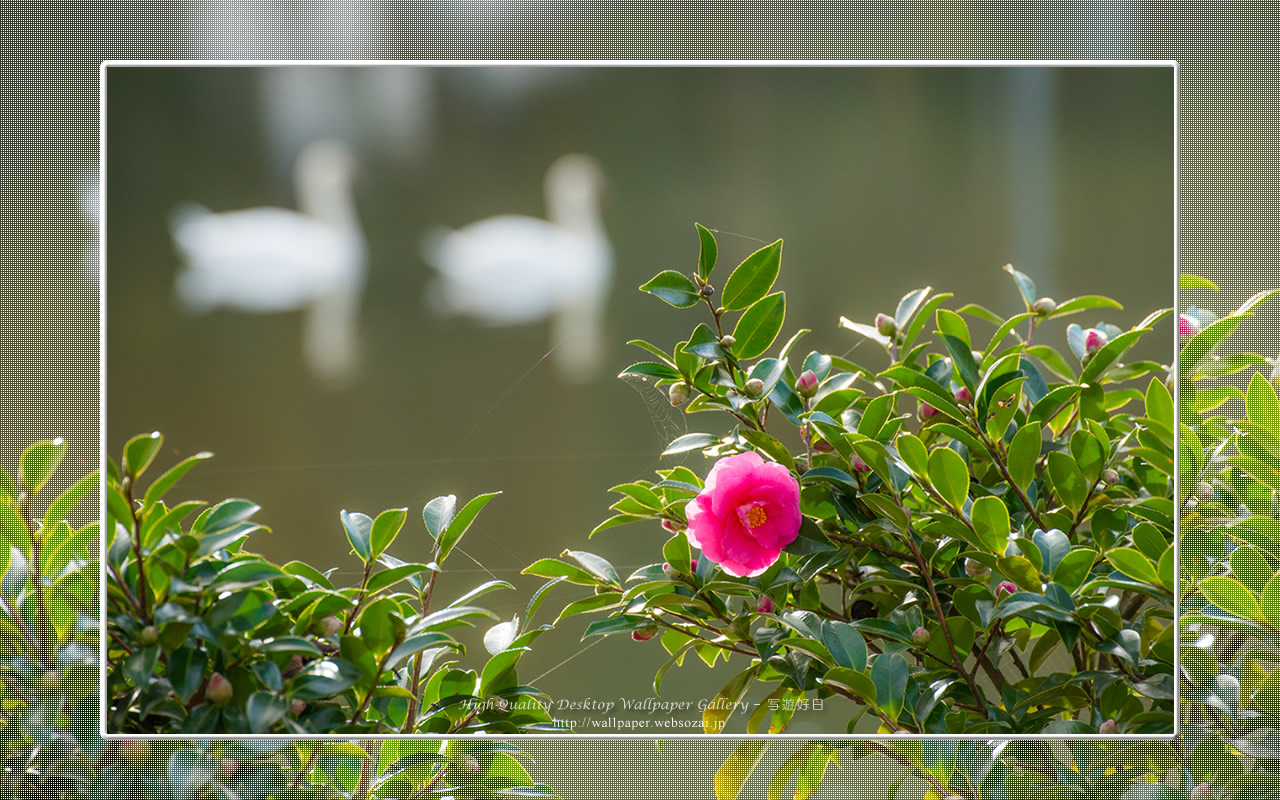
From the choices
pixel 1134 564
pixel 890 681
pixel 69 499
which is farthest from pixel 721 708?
pixel 69 499

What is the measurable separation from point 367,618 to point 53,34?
2.20 ft

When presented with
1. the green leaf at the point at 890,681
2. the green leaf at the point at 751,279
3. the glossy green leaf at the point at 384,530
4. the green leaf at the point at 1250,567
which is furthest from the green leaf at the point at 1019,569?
the glossy green leaf at the point at 384,530

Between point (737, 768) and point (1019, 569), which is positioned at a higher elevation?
point (1019, 569)

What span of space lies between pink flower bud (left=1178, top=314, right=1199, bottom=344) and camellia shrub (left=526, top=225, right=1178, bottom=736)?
0.03 m

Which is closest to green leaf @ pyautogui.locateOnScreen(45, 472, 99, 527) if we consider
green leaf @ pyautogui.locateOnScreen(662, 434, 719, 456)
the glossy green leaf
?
the glossy green leaf

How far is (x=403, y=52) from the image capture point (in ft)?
3.21

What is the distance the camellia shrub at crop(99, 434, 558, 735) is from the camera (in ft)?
2.89

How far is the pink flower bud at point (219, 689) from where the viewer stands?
89 centimetres

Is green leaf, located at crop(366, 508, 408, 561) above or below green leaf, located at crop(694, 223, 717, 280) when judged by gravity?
below

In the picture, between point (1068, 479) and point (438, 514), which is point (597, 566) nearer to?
point (438, 514)

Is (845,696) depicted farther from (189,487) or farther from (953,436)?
(189,487)

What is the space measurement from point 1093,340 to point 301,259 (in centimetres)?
77

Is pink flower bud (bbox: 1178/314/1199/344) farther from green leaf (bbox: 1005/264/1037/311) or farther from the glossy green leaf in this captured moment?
the glossy green leaf

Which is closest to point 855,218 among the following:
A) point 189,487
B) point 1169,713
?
point 1169,713
